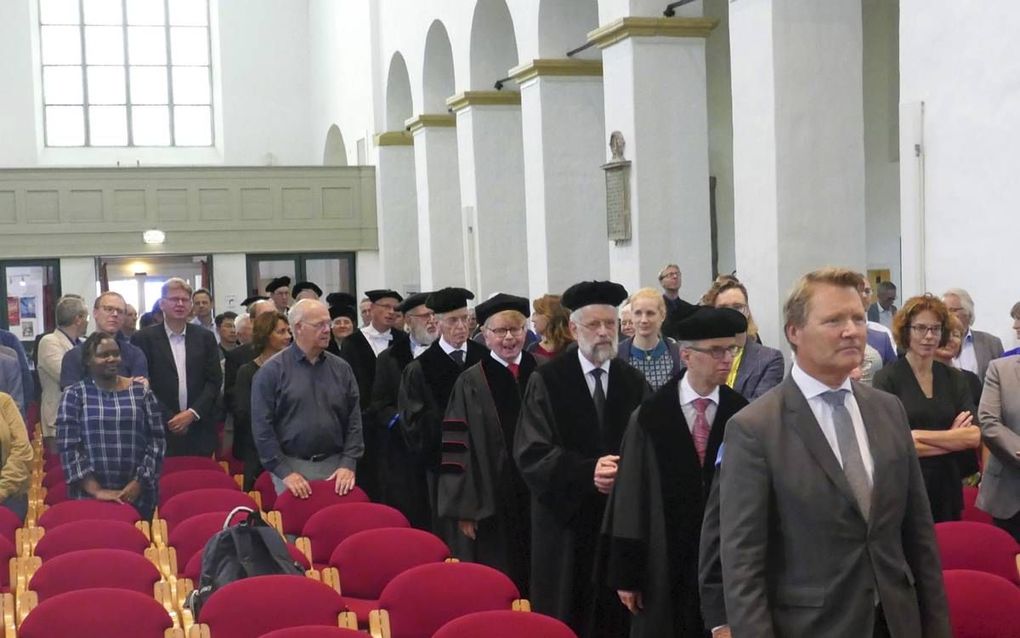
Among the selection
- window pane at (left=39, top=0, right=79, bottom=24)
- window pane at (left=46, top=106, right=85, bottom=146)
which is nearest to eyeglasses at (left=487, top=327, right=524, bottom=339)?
window pane at (left=46, top=106, right=85, bottom=146)

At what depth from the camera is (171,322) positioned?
1045 centimetres

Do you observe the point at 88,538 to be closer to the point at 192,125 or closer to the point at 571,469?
the point at 571,469

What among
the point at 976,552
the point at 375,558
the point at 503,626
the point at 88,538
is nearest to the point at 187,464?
the point at 88,538

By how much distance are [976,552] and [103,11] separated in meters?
28.2

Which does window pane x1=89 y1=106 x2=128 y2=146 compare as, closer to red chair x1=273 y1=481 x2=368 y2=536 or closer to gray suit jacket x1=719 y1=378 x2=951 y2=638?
red chair x1=273 y1=481 x2=368 y2=536

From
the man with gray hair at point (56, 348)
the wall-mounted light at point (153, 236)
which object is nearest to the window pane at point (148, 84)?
the wall-mounted light at point (153, 236)

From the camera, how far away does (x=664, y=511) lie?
16.5 ft

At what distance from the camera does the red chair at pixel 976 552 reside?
5.89 metres

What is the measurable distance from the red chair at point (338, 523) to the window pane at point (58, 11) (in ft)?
84.0

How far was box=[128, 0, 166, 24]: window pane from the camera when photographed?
101ft

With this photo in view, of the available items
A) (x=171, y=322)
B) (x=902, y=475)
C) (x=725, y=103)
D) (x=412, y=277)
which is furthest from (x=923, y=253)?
(x=412, y=277)

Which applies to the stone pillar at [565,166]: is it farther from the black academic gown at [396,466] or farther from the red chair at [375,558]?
the red chair at [375,558]

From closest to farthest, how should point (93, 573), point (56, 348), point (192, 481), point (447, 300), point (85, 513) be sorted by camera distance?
point (93, 573) → point (85, 513) → point (447, 300) → point (192, 481) → point (56, 348)

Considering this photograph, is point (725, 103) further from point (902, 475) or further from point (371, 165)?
point (902, 475)
